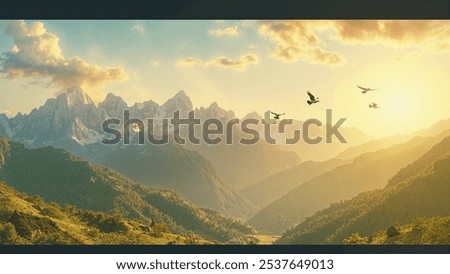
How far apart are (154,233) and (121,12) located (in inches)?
3883

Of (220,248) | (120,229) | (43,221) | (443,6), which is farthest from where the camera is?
(120,229)

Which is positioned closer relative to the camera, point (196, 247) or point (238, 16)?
point (196, 247)

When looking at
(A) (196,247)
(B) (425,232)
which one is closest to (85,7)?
(A) (196,247)

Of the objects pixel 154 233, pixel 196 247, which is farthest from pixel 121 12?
pixel 154 233

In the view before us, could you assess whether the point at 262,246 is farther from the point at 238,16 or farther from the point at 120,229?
the point at 120,229

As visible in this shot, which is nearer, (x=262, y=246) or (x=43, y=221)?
(x=262, y=246)

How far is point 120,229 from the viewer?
171 metres

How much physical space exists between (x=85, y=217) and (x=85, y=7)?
3814 inches

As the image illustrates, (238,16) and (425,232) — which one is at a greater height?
(238,16)

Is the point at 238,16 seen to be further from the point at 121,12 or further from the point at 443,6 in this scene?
the point at 443,6

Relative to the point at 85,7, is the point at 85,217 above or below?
below
